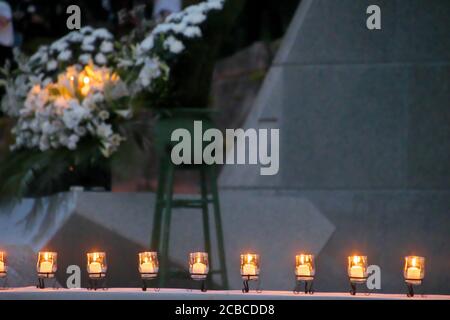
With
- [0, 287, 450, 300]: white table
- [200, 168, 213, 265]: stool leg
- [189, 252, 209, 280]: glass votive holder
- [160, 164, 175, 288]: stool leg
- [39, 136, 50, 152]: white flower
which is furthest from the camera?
[39, 136, 50, 152]: white flower

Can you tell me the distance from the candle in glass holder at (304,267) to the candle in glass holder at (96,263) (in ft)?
2.74

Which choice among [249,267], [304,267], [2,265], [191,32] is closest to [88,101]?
[191,32]

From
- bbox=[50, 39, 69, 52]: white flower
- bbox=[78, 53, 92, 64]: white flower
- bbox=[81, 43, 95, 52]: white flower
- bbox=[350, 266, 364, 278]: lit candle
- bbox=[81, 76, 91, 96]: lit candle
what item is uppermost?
bbox=[50, 39, 69, 52]: white flower

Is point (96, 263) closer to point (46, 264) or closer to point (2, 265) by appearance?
point (46, 264)

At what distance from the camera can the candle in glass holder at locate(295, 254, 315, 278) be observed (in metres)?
4.92

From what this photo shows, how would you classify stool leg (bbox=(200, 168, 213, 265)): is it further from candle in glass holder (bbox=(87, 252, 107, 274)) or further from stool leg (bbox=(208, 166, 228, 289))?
candle in glass holder (bbox=(87, 252, 107, 274))

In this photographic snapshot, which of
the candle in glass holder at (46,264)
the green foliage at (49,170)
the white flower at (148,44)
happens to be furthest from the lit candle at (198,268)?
the white flower at (148,44)

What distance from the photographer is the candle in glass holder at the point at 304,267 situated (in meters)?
4.92

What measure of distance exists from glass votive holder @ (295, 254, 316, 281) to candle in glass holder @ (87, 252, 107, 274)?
834 millimetres

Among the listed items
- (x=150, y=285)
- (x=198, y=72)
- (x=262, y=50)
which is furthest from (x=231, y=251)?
(x=262, y=50)

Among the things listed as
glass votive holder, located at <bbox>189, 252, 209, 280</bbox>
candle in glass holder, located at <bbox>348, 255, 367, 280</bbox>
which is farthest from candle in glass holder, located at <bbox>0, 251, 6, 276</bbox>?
Answer: candle in glass holder, located at <bbox>348, 255, 367, 280</bbox>

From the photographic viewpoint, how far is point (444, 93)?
7000 millimetres

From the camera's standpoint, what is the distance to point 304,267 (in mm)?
4918

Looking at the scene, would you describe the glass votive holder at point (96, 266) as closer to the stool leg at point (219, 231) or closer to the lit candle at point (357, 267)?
the lit candle at point (357, 267)
